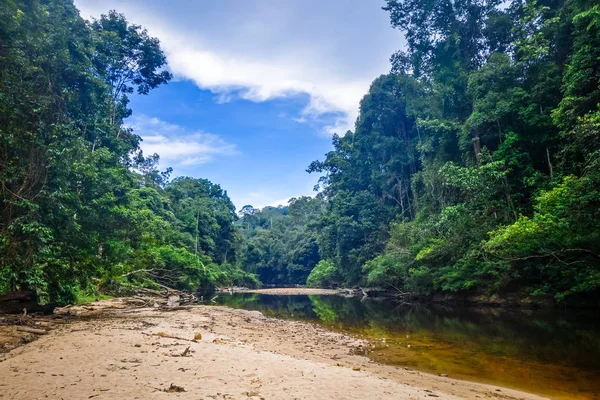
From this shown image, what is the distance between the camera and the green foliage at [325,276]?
168 feet

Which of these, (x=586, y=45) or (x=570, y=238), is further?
(x=586, y=45)

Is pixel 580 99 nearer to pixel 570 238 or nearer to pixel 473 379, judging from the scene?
pixel 570 238

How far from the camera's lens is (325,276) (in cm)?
5247

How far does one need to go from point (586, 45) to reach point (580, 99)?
102 inches

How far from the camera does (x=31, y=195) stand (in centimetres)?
1027

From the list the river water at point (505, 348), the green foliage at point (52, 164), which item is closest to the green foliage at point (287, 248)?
the river water at point (505, 348)

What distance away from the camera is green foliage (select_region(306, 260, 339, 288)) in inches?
2018

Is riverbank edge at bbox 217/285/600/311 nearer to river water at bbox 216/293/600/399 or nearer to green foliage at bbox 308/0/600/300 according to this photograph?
green foliage at bbox 308/0/600/300

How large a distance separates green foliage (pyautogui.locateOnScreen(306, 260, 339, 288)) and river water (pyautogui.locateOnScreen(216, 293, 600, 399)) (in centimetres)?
3610

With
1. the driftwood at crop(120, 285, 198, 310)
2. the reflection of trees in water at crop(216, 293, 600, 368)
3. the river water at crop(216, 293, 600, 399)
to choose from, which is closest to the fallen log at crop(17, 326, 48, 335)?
the river water at crop(216, 293, 600, 399)

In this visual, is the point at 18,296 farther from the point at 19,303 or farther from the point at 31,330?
the point at 31,330

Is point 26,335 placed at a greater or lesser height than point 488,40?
lesser

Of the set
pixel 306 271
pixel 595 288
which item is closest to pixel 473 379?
pixel 595 288

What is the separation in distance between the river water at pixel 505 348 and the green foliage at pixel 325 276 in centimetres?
3610
